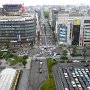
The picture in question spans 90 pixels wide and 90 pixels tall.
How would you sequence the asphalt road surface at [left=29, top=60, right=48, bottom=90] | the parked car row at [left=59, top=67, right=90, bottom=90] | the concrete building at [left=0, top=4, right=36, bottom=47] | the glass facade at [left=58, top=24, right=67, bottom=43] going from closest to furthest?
the parked car row at [left=59, top=67, right=90, bottom=90] < the asphalt road surface at [left=29, top=60, right=48, bottom=90] < the concrete building at [left=0, top=4, right=36, bottom=47] < the glass facade at [left=58, top=24, right=67, bottom=43]

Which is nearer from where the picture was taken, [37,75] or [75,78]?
[75,78]

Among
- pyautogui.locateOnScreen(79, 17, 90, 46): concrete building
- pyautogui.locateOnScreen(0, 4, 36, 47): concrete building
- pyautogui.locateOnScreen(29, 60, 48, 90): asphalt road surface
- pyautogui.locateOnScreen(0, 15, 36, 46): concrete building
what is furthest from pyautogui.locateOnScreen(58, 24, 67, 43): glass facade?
pyautogui.locateOnScreen(29, 60, 48, 90): asphalt road surface

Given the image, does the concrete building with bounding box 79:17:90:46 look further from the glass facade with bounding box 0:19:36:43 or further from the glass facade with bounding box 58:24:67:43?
the glass facade with bounding box 0:19:36:43

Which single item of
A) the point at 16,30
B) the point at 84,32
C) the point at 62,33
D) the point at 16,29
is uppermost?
the point at 16,29

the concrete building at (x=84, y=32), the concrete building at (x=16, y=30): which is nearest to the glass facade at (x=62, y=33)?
the concrete building at (x=84, y=32)

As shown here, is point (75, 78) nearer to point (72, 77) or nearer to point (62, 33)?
point (72, 77)

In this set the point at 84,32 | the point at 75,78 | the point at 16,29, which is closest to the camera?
the point at 75,78

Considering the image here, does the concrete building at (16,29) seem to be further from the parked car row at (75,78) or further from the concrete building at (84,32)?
the parked car row at (75,78)

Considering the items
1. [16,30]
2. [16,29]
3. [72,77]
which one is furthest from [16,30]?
[72,77]

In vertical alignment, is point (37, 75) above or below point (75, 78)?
below
